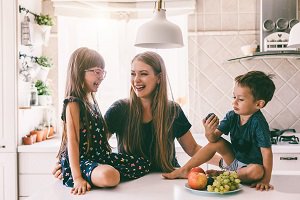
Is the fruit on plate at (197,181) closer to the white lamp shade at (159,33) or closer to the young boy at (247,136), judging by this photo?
the young boy at (247,136)

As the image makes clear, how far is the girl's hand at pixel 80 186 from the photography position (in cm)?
168

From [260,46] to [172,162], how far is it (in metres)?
1.64

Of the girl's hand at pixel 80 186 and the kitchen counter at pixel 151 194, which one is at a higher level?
the girl's hand at pixel 80 186

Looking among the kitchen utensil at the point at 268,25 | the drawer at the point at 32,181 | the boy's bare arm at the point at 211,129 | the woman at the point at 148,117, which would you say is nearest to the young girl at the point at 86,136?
the woman at the point at 148,117

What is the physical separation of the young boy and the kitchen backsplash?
1670 millimetres

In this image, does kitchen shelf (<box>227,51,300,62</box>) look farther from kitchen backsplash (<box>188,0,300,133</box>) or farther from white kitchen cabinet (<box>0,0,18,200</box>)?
white kitchen cabinet (<box>0,0,18,200</box>)

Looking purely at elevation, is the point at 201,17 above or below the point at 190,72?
above

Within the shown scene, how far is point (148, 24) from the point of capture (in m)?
1.82

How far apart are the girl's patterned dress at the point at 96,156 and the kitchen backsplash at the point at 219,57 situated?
66.5 inches

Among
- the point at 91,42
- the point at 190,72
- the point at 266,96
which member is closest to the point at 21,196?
the point at 91,42

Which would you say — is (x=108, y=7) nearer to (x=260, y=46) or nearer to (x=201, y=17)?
(x=201, y=17)

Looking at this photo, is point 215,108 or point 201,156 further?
point 215,108

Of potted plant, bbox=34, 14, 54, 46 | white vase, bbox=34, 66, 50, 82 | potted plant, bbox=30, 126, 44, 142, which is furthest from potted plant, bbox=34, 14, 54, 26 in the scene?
potted plant, bbox=30, 126, 44, 142

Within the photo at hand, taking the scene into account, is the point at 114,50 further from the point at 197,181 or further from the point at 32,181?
the point at 197,181
